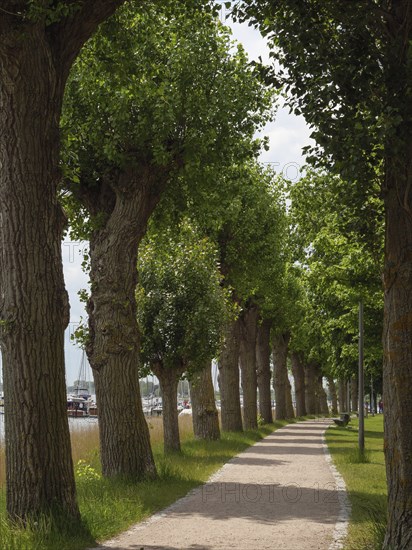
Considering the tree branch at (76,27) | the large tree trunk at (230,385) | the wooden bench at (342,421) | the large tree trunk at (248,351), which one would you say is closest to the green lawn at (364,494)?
the large tree trunk at (230,385)

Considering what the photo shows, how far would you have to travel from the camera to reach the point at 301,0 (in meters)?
10.7

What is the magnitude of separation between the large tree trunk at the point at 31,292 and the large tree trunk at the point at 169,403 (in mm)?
13057

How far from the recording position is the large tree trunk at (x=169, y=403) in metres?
24.3

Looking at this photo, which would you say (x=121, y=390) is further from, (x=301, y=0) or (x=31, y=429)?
(x=301, y=0)

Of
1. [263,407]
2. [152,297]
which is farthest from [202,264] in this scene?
[263,407]

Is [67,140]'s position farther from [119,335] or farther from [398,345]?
[398,345]

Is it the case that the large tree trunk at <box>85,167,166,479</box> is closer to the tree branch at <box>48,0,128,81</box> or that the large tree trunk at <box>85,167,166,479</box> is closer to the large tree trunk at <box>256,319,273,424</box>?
the tree branch at <box>48,0,128,81</box>

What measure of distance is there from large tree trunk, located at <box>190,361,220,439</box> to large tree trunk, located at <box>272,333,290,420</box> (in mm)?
29582

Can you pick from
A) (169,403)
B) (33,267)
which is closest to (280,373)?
(169,403)

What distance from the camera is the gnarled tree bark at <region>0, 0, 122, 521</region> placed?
10992 millimetres

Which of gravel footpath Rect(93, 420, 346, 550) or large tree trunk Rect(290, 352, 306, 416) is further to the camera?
large tree trunk Rect(290, 352, 306, 416)

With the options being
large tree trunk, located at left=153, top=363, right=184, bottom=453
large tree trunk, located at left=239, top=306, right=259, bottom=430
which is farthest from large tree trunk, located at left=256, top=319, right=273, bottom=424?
large tree trunk, located at left=153, top=363, right=184, bottom=453

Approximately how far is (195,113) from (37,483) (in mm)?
10535

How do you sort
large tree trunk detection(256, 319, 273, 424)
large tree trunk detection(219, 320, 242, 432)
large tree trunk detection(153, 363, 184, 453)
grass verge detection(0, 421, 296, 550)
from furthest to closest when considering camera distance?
large tree trunk detection(256, 319, 273, 424) → large tree trunk detection(219, 320, 242, 432) → large tree trunk detection(153, 363, 184, 453) → grass verge detection(0, 421, 296, 550)
